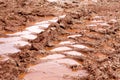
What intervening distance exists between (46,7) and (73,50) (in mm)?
3011

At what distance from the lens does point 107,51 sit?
16.5ft

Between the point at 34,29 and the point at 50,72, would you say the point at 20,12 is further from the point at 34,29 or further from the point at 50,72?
the point at 50,72

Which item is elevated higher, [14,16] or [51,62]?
[14,16]

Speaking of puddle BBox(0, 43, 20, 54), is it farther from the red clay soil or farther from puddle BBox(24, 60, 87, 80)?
the red clay soil

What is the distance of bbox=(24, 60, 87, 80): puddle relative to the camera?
4.19 meters

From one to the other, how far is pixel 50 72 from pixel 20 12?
3214mm

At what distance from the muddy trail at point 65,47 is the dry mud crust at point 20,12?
7cm

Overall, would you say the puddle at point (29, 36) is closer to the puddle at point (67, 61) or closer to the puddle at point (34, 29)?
the puddle at point (34, 29)

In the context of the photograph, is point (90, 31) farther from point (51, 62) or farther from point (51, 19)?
point (51, 62)

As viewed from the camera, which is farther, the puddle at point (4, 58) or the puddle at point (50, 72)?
the puddle at point (4, 58)

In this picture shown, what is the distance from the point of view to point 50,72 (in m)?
4.34

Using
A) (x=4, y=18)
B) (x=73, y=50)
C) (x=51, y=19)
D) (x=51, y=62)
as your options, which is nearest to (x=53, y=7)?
(x=51, y=19)

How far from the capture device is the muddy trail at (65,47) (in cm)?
427

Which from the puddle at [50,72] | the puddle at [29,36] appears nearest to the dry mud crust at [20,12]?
the puddle at [29,36]
